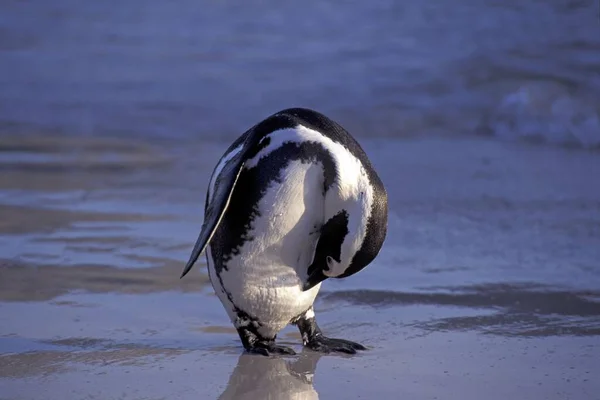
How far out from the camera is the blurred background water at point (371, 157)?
304cm

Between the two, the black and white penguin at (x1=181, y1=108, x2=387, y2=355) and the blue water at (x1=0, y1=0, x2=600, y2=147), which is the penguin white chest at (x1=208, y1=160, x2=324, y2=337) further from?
the blue water at (x1=0, y1=0, x2=600, y2=147)

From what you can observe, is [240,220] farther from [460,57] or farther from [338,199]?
[460,57]

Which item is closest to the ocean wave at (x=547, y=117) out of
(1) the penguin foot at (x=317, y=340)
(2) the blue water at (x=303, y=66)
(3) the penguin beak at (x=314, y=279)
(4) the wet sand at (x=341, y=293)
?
(2) the blue water at (x=303, y=66)

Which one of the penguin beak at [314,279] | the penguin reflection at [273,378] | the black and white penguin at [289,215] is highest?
the black and white penguin at [289,215]

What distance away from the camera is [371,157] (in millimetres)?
6387

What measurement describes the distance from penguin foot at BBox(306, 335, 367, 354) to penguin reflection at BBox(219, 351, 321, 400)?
3 cm

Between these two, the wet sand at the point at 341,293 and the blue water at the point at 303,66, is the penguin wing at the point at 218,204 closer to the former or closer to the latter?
the wet sand at the point at 341,293

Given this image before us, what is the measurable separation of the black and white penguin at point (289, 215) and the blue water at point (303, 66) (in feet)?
13.5

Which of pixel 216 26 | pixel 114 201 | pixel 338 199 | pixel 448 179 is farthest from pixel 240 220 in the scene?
pixel 216 26

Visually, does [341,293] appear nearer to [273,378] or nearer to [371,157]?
[273,378]

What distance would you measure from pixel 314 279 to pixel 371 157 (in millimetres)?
3366

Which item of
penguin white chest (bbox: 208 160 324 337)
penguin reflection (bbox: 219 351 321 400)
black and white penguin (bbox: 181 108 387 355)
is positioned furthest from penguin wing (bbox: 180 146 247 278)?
penguin reflection (bbox: 219 351 321 400)

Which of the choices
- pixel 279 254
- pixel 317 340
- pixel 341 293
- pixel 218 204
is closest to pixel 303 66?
pixel 341 293

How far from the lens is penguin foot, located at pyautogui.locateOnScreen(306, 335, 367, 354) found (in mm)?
3156
